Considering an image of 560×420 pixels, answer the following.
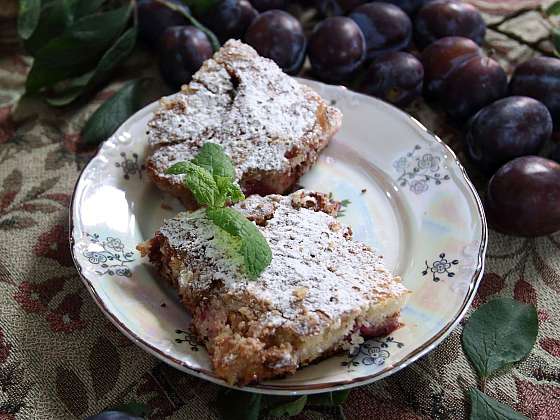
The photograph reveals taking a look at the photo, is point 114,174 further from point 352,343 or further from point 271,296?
point 352,343

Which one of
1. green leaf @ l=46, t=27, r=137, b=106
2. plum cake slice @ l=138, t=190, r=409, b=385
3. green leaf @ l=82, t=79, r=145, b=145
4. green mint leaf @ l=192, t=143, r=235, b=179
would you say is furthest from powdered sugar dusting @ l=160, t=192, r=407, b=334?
green leaf @ l=46, t=27, r=137, b=106

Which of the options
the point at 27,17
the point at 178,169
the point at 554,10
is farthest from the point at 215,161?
the point at 554,10

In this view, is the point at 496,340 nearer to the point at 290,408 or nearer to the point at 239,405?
the point at 290,408

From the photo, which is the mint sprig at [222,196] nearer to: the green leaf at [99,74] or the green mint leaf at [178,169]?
the green mint leaf at [178,169]

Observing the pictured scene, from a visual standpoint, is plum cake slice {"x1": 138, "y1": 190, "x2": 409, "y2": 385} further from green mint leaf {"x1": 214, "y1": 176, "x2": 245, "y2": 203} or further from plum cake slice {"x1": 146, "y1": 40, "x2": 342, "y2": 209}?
plum cake slice {"x1": 146, "y1": 40, "x2": 342, "y2": 209}

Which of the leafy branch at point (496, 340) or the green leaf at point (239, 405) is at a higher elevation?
the leafy branch at point (496, 340)

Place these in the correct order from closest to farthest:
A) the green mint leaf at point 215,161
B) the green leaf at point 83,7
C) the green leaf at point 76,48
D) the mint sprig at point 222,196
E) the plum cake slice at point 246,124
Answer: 1. the mint sprig at point 222,196
2. the green mint leaf at point 215,161
3. the plum cake slice at point 246,124
4. the green leaf at point 76,48
5. the green leaf at point 83,7

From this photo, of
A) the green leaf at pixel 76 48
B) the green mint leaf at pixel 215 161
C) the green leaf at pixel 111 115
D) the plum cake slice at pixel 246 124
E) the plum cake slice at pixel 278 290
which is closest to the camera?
the plum cake slice at pixel 278 290

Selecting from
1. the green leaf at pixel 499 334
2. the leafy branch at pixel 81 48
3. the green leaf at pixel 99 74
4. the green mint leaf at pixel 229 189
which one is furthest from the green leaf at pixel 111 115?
the green leaf at pixel 499 334
